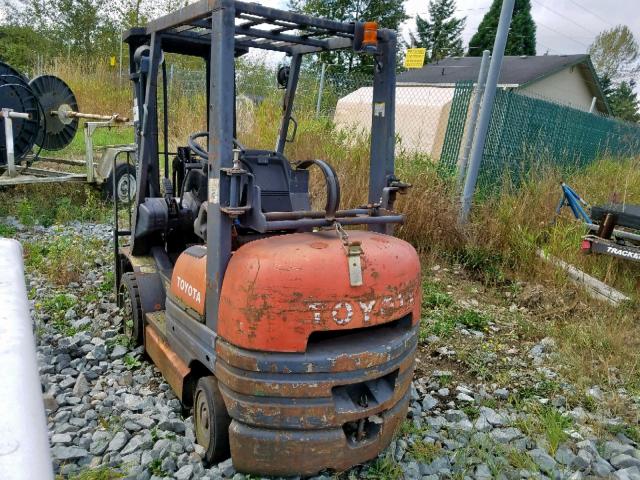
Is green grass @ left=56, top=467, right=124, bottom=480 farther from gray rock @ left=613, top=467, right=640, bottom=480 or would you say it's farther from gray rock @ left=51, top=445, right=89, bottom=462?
gray rock @ left=613, top=467, right=640, bottom=480

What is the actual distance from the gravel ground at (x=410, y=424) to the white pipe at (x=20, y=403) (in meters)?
1.55

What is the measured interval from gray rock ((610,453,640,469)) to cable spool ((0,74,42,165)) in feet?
27.1

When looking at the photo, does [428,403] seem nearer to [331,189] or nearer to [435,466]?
[435,466]

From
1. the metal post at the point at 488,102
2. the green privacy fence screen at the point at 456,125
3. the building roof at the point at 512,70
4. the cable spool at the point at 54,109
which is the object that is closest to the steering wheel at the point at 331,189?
the metal post at the point at 488,102

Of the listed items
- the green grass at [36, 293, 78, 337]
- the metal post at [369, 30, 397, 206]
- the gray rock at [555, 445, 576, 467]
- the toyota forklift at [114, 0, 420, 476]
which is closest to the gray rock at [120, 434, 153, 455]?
the toyota forklift at [114, 0, 420, 476]

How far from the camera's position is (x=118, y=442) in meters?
2.83

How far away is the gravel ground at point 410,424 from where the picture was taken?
2748 millimetres

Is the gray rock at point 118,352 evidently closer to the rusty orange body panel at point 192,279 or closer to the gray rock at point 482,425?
the rusty orange body panel at point 192,279

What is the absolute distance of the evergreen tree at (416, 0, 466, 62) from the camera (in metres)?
45.7

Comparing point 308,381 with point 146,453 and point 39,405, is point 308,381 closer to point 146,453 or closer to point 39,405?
point 146,453

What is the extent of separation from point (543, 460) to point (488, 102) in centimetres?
463

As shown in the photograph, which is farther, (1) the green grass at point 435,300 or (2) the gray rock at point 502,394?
(1) the green grass at point 435,300

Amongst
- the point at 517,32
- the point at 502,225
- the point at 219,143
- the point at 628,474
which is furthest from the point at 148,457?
the point at 517,32

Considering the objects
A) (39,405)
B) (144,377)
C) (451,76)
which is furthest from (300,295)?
(451,76)
